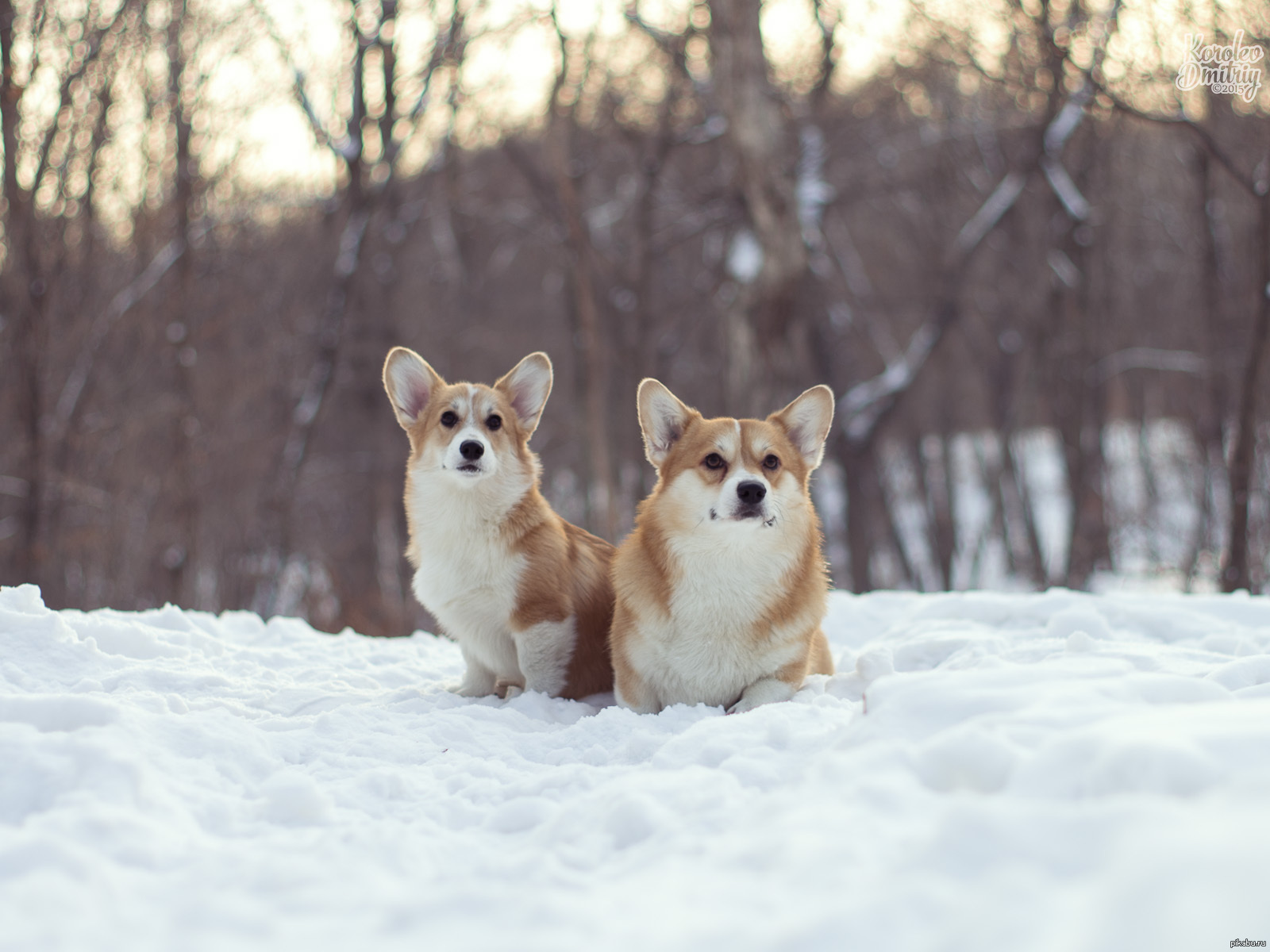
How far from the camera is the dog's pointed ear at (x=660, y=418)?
13.4 feet

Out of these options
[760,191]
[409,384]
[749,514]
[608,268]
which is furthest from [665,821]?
[608,268]

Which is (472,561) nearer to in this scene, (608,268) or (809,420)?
(809,420)

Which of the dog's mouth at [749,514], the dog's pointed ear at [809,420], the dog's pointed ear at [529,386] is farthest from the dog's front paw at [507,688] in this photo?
the dog's pointed ear at [809,420]

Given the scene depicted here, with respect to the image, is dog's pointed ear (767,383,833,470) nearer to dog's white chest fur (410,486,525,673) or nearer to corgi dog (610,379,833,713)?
corgi dog (610,379,833,713)

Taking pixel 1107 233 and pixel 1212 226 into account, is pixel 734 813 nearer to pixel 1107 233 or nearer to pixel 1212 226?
pixel 1212 226

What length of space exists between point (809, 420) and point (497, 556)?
5.45ft

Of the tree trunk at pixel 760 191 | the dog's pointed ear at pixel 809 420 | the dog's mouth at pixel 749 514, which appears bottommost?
the dog's mouth at pixel 749 514

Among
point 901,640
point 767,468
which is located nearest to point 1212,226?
point 901,640

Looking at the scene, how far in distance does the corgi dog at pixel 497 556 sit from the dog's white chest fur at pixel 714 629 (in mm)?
558

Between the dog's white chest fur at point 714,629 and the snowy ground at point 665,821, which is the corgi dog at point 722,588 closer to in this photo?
the dog's white chest fur at point 714,629

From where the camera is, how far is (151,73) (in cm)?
924

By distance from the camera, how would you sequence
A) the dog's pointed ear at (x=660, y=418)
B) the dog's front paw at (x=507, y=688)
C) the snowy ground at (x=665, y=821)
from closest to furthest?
the snowy ground at (x=665, y=821), the dog's pointed ear at (x=660, y=418), the dog's front paw at (x=507, y=688)

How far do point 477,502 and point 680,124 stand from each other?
470 inches

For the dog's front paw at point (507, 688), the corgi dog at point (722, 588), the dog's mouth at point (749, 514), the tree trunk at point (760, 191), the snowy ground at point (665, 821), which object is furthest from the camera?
the tree trunk at point (760, 191)
